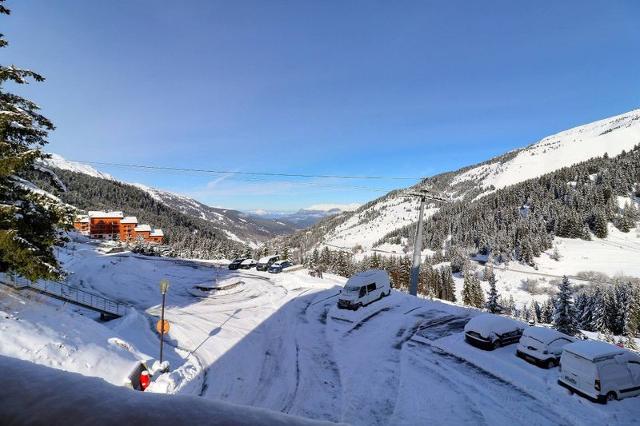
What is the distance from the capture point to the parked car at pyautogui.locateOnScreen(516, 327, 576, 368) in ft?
49.0

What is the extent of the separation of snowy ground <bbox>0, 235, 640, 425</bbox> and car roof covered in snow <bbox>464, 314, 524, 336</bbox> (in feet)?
3.24

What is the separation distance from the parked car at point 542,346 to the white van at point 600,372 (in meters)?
1.74

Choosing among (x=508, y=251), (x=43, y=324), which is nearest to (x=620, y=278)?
(x=508, y=251)

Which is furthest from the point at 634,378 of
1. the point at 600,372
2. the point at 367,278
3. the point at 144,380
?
the point at 144,380

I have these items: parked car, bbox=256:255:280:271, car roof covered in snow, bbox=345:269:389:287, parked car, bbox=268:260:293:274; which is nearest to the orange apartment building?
parked car, bbox=256:255:280:271

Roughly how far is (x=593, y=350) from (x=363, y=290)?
15.2m

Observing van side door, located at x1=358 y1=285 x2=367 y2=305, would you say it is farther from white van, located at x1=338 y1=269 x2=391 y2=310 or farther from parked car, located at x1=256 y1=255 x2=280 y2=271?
parked car, located at x1=256 y1=255 x2=280 y2=271

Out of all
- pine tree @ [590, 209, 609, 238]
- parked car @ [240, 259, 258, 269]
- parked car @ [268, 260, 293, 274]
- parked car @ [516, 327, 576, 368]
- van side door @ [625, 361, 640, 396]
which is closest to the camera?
van side door @ [625, 361, 640, 396]

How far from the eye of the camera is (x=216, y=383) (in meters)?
15.4

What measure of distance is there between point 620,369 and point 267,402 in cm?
1308

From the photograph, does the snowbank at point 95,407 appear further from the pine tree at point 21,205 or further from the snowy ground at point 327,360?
the pine tree at point 21,205

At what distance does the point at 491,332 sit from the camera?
17219mm

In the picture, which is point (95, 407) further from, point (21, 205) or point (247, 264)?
point (247, 264)

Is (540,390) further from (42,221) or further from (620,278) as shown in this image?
(620,278)
